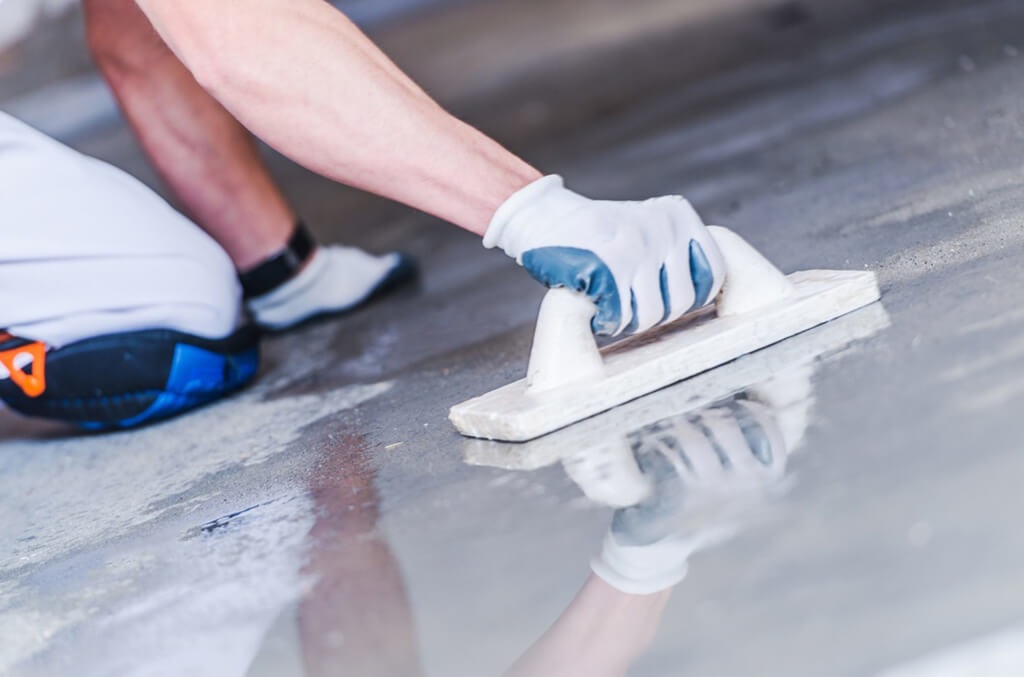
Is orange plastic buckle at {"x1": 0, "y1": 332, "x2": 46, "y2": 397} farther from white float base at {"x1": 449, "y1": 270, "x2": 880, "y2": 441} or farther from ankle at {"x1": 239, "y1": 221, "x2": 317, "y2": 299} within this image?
white float base at {"x1": 449, "y1": 270, "x2": 880, "y2": 441}

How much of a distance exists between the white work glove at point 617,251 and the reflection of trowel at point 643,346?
24 mm

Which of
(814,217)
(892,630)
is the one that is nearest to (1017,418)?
(892,630)

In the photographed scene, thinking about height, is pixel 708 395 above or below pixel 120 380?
above

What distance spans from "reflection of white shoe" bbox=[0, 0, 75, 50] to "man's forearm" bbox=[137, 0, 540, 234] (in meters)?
5.09

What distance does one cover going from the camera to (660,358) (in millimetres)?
1075

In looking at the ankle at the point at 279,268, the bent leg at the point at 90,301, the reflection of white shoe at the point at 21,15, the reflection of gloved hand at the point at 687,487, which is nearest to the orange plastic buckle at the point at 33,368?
the bent leg at the point at 90,301

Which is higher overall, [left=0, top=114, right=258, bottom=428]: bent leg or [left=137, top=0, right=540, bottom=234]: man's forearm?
[left=137, top=0, right=540, bottom=234]: man's forearm

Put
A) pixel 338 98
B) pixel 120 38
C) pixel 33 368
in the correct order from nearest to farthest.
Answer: pixel 338 98
pixel 33 368
pixel 120 38

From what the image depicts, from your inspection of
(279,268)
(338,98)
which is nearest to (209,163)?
(279,268)

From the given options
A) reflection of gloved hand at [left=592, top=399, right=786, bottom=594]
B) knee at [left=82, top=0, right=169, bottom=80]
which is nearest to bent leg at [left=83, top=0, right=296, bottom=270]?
knee at [left=82, top=0, right=169, bottom=80]

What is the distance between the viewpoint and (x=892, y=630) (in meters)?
0.56

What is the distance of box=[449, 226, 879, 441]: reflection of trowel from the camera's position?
106 cm

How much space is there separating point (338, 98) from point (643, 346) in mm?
366

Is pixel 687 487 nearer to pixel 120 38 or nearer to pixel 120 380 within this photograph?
pixel 120 380
